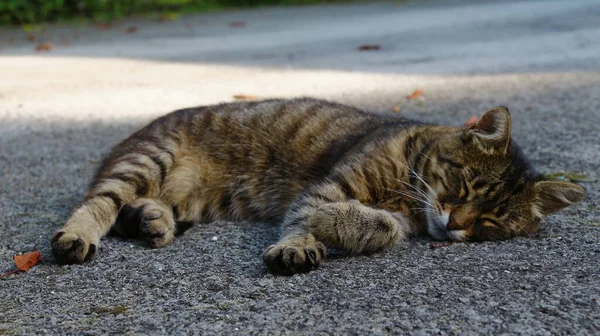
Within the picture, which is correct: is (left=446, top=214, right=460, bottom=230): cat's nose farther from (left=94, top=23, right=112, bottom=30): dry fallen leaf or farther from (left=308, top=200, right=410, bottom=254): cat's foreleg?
(left=94, top=23, right=112, bottom=30): dry fallen leaf

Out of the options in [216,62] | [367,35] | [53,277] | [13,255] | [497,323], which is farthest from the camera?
[367,35]

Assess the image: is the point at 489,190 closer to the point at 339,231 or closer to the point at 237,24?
the point at 339,231

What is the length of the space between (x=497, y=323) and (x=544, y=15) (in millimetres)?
8689

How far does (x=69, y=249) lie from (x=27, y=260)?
18 cm

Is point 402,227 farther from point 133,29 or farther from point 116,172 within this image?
point 133,29

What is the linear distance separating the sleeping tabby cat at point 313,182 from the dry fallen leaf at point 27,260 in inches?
Answer: 4.0

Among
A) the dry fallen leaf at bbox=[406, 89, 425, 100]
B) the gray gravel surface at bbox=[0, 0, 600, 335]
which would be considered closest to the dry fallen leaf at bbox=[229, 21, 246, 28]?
the gray gravel surface at bbox=[0, 0, 600, 335]

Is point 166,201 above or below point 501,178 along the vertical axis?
below

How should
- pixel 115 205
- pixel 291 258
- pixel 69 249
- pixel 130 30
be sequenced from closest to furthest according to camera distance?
pixel 291 258 → pixel 69 249 → pixel 115 205 → pixel 130 30

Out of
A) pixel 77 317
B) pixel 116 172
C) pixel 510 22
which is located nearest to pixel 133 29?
pixel 510 22

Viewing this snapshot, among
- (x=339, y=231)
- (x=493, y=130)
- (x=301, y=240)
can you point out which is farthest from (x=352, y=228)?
(x=493, y=130)

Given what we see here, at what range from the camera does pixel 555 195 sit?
9.87ft

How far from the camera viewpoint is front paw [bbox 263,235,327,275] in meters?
2.55

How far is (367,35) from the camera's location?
29.4ft
